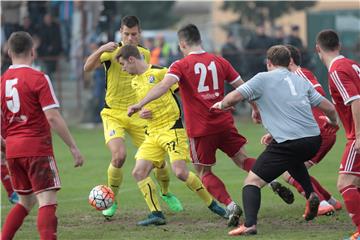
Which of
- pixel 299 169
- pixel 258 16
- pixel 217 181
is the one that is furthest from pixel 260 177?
pixel 258 16

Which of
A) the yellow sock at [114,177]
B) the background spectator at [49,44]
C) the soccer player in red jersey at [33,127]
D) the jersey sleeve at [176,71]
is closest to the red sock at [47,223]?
the soccer player in red jersey at [33,127]

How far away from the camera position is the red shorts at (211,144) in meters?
10.8

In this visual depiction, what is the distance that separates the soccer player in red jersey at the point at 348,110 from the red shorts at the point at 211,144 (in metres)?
1.58

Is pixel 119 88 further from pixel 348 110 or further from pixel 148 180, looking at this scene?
pixel 348 110

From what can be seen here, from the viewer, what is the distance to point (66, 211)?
11852 millimetres

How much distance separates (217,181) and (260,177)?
1.34 m

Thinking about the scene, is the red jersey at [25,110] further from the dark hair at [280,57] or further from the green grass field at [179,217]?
the dark hair at [280,57]

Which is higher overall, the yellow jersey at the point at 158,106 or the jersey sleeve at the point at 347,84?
the jersey sleeve at the point at 347,84

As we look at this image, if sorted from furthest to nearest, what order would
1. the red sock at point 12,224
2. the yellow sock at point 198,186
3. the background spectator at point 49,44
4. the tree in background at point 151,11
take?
1. the tree in background at point 151,11
2. the background spectator at point 49,44
3. the yellow sock at point 198,186
4. the red sock at point 12,224

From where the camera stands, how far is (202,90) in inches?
418

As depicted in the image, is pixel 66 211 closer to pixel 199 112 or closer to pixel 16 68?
pixel 199 112

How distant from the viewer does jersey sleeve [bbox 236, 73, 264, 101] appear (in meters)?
9.39

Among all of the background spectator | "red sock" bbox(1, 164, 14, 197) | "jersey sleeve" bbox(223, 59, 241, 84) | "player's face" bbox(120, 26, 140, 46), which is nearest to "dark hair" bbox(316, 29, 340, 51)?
"jersey sleeve" bbox(223, 59, 241, 84)

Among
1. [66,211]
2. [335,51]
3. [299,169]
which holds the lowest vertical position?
[66,211]
